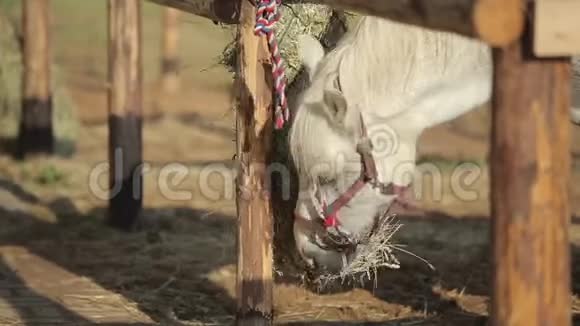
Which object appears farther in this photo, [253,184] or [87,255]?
[87,255]

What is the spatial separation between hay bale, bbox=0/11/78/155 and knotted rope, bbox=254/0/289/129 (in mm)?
5068

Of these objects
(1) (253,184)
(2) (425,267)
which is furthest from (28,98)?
(1) (253,184)

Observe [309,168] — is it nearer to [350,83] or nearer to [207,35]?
[350,83]

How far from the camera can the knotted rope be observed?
3.91 meters

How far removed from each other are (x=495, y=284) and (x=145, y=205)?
507 centimetres

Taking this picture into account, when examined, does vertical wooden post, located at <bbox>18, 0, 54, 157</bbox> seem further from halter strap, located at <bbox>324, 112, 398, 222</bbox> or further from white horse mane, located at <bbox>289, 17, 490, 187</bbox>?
halter strap, located at <bbox>324, 112, 398, 222</bbox>

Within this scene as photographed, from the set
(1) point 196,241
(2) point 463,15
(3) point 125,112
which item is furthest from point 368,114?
(3) point 125,112

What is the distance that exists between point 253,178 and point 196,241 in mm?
2461

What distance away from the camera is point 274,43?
13.0ft

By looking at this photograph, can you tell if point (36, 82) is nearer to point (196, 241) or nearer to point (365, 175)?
point (196, 241)

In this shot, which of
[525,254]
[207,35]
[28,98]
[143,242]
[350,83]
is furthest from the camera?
[207,35]

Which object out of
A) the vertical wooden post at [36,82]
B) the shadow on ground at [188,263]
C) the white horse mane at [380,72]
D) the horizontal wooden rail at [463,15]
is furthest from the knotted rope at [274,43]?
the vertical wooden post at [36,82]

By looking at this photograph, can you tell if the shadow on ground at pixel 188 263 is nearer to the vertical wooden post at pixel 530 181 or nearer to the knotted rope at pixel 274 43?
the knotted rope at pixel 274 43

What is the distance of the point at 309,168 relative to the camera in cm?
398
